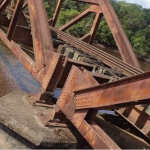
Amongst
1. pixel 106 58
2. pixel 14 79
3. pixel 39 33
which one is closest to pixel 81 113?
pixel 39 33

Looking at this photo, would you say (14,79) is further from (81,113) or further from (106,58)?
(81,113)

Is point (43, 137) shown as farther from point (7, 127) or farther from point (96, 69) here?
point (96, 69)

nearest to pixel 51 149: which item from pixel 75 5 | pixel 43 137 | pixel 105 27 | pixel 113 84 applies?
pixel 43 137

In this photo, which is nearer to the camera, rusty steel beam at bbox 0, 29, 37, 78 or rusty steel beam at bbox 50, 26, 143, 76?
→ rusty steel beam at bbox 0, 29, 37, 78

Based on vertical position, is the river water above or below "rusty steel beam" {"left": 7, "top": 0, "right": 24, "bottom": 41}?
below

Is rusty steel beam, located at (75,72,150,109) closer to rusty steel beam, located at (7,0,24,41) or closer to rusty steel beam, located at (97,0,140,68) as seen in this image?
rusty steel beam, located at (97,0,140,68)

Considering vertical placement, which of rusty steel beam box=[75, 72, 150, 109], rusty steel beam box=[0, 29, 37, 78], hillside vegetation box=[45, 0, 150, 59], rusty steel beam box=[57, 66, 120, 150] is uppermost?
rusty steel beam box=[75, 72, 150, 109]

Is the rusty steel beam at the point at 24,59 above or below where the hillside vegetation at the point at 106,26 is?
above

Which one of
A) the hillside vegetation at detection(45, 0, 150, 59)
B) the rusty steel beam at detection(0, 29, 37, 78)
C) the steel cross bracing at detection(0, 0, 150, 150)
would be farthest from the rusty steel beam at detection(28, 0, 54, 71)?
the hillside vegetation at detection(45, 0, 150, 59)

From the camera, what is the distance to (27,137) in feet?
12.8

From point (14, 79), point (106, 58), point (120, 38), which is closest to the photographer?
point (120, 38)

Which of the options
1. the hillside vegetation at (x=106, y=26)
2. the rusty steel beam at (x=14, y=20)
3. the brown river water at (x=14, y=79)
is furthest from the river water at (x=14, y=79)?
the hillside vegetation at (x=106, y=26)

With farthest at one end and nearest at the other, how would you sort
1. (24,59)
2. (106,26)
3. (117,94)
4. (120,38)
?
(106,26)
(120,38)
(24,59)
(117,94)

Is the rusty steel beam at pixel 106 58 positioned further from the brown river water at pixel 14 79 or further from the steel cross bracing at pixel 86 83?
the brown river water at pixel 14 79
